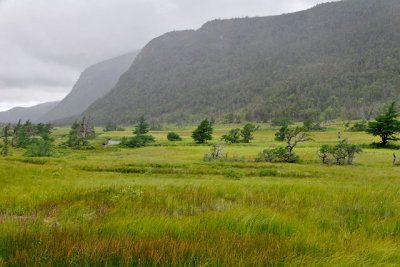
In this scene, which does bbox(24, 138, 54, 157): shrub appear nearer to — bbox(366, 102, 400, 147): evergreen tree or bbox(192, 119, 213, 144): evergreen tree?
bbox(192, 119, 213, 144): evergreen tree

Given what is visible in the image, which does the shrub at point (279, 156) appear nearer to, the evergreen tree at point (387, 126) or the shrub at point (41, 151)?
the evergreen tree at point (387, 126)

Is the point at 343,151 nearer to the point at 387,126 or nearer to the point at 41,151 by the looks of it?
the point at 387,126

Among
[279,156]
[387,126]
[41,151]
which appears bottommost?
[279,156]

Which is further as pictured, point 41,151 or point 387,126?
point 387,126

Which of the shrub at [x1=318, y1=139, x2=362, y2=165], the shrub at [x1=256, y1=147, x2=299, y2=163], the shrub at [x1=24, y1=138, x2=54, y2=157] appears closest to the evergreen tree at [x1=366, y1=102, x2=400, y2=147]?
the shrub at [x1=318, y1=139, x2=362, y2=165]

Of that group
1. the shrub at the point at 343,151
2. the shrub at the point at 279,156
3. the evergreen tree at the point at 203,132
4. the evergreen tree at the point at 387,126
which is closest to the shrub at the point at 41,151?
the shrub at the point at 279,156

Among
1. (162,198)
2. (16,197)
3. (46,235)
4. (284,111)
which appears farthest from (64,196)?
(284,111)

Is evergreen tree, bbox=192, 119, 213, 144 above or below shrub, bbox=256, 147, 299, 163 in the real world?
above

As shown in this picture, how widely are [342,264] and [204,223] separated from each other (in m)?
1.37

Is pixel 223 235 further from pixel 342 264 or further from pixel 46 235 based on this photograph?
pixel 46 235

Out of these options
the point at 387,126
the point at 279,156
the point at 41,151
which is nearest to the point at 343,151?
the point at 279,156

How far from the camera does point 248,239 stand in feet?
6.44

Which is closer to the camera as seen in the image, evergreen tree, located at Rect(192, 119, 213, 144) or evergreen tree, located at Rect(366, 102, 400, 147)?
evergreen tree, located at Rect(366, 102, 400, 147)

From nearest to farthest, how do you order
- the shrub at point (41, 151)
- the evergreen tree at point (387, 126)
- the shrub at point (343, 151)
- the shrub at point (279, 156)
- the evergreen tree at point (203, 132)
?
1. the shrub at point (343, 151)
2. the shrub at point (279, 156)
3. the shrub at point (41, 151)
4. the evergreen tree at point (387, 126)
5. the evergreen tree at point (203, 132)
